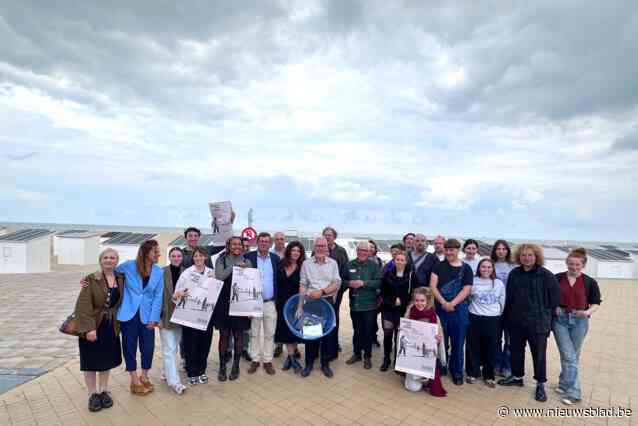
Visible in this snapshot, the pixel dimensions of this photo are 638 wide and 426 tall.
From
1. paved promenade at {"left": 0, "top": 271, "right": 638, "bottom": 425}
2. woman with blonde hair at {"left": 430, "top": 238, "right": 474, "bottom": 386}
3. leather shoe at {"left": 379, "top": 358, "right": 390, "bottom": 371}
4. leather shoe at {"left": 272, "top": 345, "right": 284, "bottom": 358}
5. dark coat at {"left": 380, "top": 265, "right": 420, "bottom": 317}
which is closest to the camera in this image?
paved promenade at {"left": 0, "top": 271, "right": 638, "bottom": 425}

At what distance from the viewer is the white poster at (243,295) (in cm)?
489

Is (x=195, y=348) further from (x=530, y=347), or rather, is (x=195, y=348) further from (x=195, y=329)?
(x=530, y=347)

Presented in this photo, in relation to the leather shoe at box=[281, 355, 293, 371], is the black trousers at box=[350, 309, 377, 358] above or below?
above

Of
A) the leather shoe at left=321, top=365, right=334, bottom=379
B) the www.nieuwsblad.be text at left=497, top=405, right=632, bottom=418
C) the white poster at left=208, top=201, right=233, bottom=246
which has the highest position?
the white poster at left=208, top=201, right=233, bottom=246

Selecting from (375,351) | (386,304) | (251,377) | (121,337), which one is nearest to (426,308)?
(386,304)

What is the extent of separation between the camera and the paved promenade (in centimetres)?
407

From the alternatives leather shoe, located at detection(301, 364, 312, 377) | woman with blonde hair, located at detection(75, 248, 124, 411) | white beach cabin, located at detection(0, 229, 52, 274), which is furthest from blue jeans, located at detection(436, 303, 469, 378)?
white beach cabin, located at detection(0, 229, 52, 274)

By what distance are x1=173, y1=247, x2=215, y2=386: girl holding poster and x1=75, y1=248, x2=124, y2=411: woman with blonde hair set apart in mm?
734

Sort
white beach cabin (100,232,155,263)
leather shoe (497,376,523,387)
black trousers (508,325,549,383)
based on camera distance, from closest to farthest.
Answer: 1. black trousers (508,325,549,383)
2. leather shoe (497,376,523,387)
3. white beach cabin (100,232,155,263)

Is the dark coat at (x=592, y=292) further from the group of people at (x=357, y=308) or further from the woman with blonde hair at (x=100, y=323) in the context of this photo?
the woman with blonde hair at (x=100, y=323)

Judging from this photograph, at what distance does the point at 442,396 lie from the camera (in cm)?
466

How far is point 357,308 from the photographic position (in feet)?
17.9

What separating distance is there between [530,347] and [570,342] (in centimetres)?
51

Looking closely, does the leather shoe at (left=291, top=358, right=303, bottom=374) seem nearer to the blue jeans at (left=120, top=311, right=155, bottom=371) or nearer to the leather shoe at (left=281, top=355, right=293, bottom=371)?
the leather shoe at (left=281, top=355, right=293, bottom=371)
